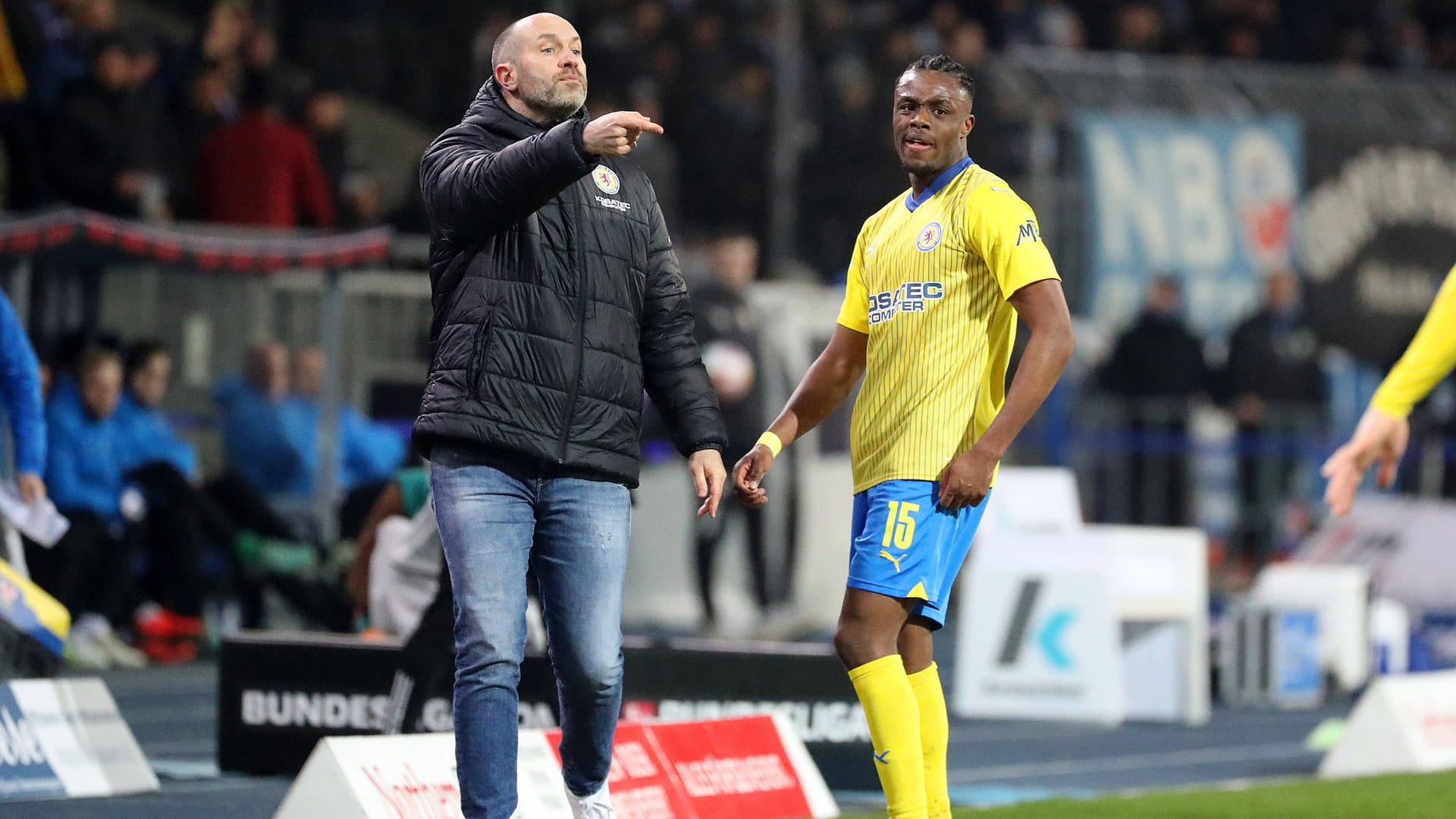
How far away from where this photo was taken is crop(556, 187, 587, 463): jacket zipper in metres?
5.07

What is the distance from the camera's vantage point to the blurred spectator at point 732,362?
42.9 feet

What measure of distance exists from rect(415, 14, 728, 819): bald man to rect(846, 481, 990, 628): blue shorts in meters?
0.45

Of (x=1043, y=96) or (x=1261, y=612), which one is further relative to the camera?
(x=1043, y=96)

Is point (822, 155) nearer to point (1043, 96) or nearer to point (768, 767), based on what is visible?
point (1043, 96)

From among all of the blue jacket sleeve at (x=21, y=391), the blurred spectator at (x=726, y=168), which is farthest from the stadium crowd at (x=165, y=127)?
the blue jacket sleeve at (x=21, y=391)

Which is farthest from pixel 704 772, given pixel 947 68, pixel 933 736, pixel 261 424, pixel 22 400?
pixel 261 424

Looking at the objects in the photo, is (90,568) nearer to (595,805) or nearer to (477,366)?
(595,805)

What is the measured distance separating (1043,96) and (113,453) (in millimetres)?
6742

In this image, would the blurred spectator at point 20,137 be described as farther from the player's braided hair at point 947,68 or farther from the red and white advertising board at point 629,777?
the player's braided hair at point 947,68

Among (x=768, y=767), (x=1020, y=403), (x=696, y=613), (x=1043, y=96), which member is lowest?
(x=696, y=613)

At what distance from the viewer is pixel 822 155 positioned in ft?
51.6

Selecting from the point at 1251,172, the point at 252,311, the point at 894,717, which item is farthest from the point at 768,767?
the point at 1251,172

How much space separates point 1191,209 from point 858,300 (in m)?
10.1

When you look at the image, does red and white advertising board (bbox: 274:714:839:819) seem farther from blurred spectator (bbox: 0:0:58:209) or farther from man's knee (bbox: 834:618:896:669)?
blurred spectator (bbox: 0:0:58:209)
